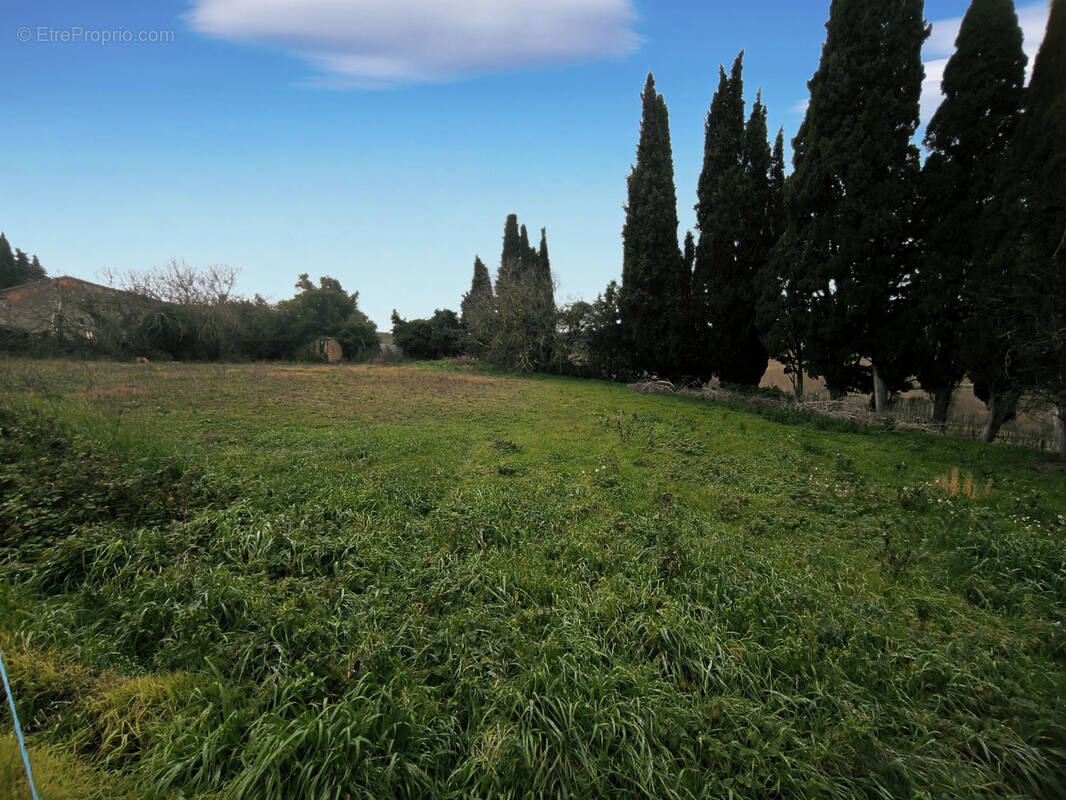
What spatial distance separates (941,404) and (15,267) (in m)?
18.3

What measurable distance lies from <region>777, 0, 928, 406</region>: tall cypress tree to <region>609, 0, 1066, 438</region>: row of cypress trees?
36 millimetres

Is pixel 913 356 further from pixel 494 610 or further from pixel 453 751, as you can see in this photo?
pixel 453 751

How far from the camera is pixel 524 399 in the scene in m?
13.3

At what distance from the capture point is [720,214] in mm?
15367

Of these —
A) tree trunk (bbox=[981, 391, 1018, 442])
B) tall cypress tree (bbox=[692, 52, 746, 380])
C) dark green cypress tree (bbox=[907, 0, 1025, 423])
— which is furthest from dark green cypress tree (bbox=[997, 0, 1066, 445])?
tall cypress tree (bbox=[692, 52, 746, 380])

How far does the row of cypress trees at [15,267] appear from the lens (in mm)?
4727

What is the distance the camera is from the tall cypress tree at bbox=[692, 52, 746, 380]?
49.8ft

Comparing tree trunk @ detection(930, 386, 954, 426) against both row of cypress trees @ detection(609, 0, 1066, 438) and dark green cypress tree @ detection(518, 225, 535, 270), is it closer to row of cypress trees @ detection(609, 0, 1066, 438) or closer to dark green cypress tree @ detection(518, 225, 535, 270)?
row of cypress trees @ detection(609, 0, 1066, 438)

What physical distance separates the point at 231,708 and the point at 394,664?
805 millimetres

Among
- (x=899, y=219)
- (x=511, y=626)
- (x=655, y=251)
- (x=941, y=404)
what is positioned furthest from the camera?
(x=655, y=251)

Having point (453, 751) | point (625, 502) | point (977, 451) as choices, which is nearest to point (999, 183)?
point (977, 451)

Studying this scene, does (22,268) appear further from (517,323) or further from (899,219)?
A: (517,323)

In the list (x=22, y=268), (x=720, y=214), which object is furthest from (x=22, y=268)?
(x=720, y=214)

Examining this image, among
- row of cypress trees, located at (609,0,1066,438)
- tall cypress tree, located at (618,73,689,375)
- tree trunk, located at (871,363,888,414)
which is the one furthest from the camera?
tall cypress tree, located at (618,73,689,375)
